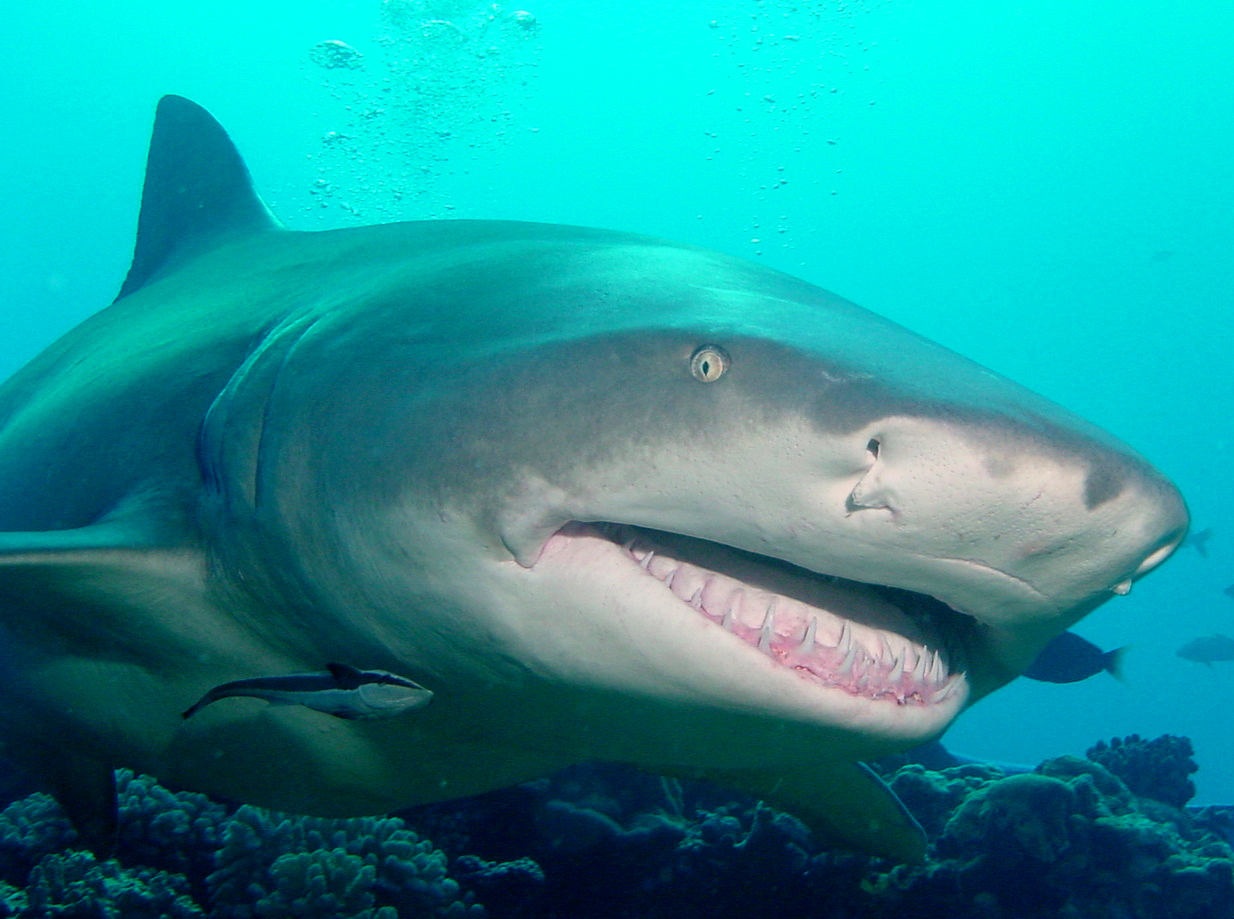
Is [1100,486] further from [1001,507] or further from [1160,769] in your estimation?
[1160,769]

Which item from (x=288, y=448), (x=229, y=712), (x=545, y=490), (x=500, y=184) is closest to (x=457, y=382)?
(x=545, y=490)

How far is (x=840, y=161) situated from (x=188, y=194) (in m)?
87.4

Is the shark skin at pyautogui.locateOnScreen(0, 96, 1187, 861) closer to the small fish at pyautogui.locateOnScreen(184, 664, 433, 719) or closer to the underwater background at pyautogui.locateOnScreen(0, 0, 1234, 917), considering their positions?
the small fish at pyautogui.locateOnScreen(184, 664, 433, 719)

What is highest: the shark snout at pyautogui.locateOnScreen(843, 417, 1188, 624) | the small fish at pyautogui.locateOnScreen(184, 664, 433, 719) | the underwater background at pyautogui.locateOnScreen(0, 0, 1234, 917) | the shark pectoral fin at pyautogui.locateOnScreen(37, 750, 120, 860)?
the underwater background at pyautogui.locateOnScreen(0, 0, 1234, 917)

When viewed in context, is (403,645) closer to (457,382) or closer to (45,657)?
(457,382)

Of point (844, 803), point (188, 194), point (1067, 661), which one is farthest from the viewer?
point (1067, 661)

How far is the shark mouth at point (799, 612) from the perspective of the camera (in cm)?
159

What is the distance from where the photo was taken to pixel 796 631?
63.3 inches

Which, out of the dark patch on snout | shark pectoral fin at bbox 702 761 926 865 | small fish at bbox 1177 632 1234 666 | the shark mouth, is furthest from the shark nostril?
small fish at bbox 1177 632 1234 666

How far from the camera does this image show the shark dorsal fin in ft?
14.0

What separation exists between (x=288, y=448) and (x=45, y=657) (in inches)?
55.0

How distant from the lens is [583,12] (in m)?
50.9

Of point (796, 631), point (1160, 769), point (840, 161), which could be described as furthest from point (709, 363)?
point (840, 161)

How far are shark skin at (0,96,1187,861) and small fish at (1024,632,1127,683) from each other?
146 inches
